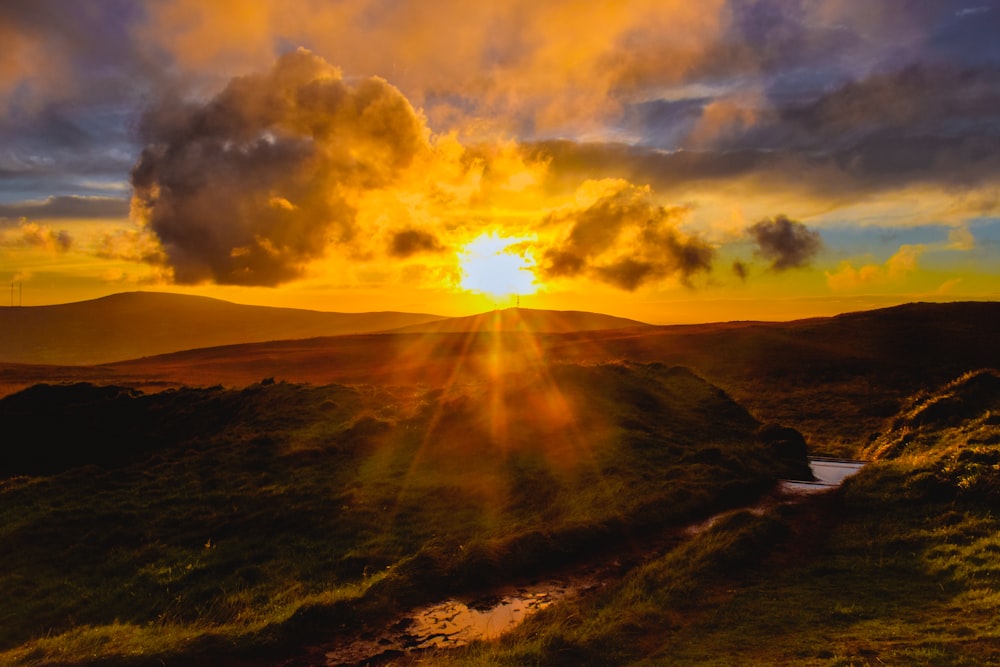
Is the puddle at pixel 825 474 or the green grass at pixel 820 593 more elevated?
the green grass at pixel 820 593

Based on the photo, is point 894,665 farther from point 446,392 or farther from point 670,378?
point 670,378

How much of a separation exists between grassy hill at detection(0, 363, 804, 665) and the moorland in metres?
0.10

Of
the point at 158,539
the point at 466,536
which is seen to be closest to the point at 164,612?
the point at 158,539

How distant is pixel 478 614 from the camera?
45.5 feet

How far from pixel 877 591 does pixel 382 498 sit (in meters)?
14.0

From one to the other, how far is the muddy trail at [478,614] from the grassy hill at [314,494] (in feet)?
1.73

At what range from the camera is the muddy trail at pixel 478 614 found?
12219mm

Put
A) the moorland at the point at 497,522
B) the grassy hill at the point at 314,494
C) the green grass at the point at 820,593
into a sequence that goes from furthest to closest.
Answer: the grassy hill at the point at 314,494 < the moorland at the point at 497,522 < the green grass at the point at 820,593

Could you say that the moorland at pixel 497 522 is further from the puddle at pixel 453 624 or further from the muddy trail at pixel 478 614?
the puddle at pixel 453 624

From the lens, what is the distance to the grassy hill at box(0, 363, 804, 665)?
14375 millimetres

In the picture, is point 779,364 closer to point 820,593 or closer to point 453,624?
point 820,593

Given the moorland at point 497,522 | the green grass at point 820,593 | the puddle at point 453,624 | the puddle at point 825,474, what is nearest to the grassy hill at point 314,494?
the moorland at point 497,522

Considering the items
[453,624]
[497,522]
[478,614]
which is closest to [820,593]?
[478,614]

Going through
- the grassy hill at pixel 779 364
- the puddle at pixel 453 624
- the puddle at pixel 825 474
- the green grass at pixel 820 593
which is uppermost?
the grassy hill at pixel 779 364
